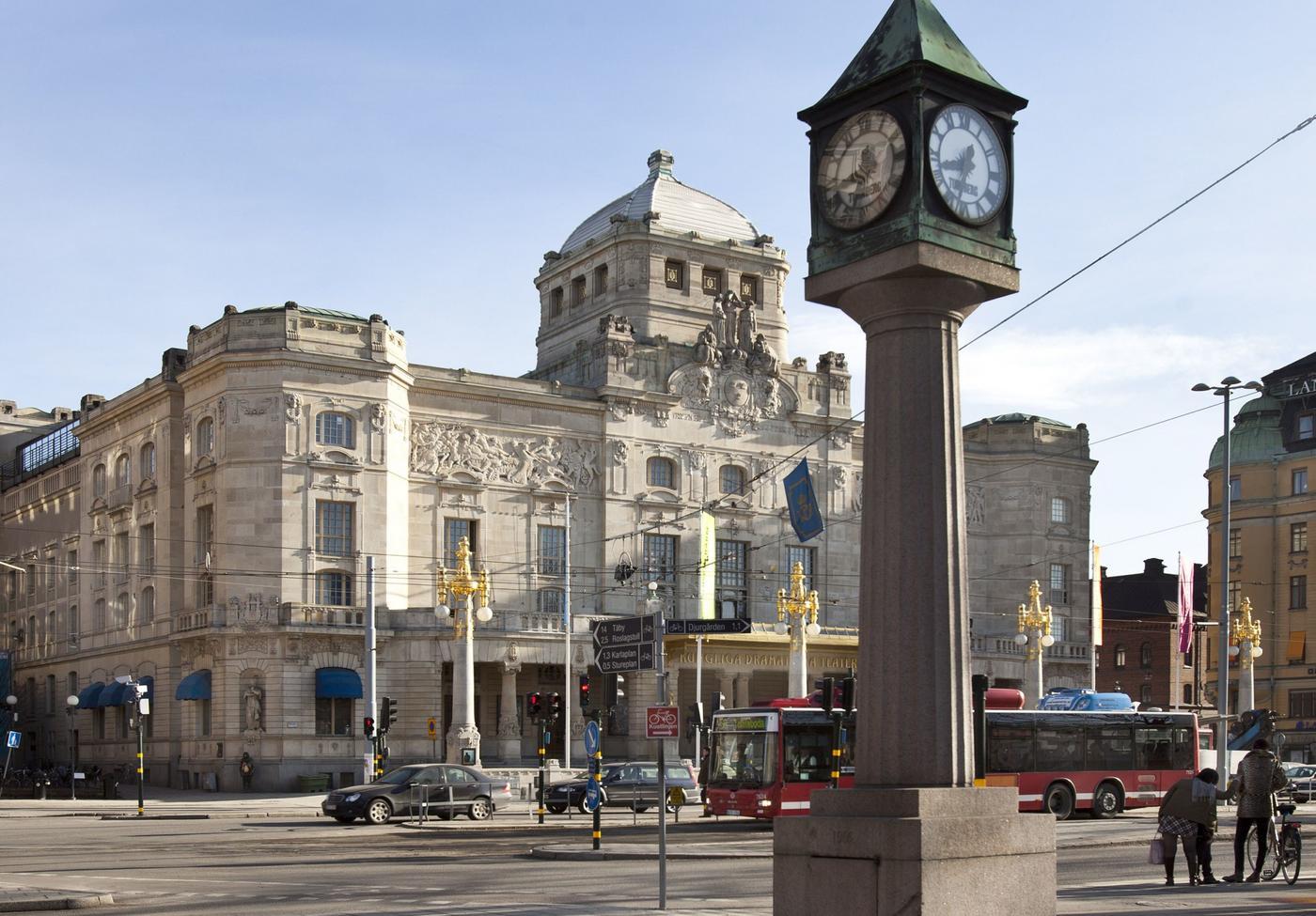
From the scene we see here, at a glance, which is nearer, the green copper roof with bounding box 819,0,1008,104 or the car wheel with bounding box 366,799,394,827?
the green copper roof with bounding box 819,0,1008,104

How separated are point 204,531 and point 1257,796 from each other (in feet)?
175

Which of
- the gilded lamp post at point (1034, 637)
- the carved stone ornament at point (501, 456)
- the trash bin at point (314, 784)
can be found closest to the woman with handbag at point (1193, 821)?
the trash bin at point (314, 784)

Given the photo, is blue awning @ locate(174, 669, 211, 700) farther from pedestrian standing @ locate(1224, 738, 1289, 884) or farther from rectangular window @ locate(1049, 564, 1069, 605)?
pedestrian standing @ locate(1224, 738, 1289, 884)

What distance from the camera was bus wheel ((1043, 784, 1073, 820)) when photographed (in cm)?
4197

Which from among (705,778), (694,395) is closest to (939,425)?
(705,778)

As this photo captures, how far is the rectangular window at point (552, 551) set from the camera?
74.2m

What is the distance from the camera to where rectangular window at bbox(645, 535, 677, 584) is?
250 feet

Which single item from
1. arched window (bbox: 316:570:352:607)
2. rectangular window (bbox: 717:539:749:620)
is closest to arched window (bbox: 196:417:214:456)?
arched window (bbox: 316:570:352:607)

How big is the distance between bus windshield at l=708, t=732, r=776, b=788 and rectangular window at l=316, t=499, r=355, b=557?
30110mm

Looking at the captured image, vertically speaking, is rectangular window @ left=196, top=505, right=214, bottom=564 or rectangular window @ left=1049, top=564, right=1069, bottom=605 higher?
rectangular window @ left=196, top=505, right=214, bottom=564

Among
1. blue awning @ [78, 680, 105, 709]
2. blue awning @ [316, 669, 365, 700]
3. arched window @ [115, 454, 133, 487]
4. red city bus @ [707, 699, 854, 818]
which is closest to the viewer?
red city bus @ [707, 699, 854, 818]

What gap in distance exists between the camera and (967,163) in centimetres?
1345

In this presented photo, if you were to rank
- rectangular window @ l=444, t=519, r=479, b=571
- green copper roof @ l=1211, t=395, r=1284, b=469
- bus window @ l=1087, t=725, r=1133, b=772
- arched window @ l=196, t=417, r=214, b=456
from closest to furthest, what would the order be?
bus window @ l=1087, t=725, r=1133, b=772
arched window @ l=196, t=417, r=214, b=456
rectangular window @ l=444, t=519, r=479, b=571
green copper roof @ l=1211, t=395, r=1284, b=469

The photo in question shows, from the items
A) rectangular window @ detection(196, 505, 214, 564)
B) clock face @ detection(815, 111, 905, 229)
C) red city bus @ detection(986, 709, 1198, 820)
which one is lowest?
red city bus @ detection(986, 709, 1198, 820)
